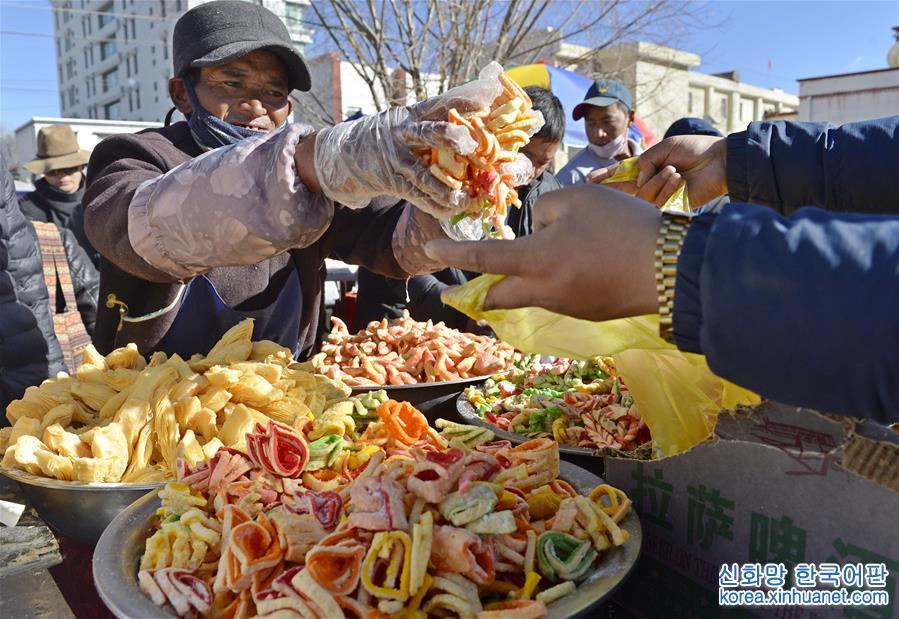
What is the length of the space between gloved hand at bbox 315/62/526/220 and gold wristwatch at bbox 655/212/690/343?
760 mm

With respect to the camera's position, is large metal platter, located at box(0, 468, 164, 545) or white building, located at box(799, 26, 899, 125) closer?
large metal platter, located at box(0, 468, 164, 545)

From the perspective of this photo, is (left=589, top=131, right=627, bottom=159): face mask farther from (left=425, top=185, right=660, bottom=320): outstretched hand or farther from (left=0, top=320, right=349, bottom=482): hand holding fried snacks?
(left=425, top=185, right=660, bottom=320): outstretched hand

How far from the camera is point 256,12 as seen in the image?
2365 mm

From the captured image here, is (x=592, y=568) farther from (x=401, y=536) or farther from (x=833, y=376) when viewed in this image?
(x=833, y=376)

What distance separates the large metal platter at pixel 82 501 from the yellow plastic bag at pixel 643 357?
0.88 meters

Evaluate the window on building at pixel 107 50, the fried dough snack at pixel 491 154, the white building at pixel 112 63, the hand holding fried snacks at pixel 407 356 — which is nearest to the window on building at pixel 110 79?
the white building at pixel 112 63

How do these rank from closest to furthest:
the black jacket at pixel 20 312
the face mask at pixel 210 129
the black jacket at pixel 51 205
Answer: the face mask at pixel 210 129 → the black jacket at pixel 20 312 → the black jacket at pixel 51 205

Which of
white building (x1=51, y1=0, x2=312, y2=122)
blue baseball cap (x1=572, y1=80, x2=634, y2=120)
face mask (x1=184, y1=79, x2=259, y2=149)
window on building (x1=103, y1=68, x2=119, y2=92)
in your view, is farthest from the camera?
window on building (x1=103, y1=68, x2=119, y2=92)

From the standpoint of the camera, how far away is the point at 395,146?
1579mm

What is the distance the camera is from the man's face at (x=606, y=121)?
515 cm

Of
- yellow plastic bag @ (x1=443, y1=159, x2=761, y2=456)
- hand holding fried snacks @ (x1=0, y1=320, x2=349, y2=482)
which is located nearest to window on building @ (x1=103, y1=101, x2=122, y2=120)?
hand holding fried snacks @ (x1=0, y1=320, x2=349, y2=482)

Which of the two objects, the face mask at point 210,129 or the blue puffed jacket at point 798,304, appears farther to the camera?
the face mask at point 210,129

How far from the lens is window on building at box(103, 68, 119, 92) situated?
51.1 m

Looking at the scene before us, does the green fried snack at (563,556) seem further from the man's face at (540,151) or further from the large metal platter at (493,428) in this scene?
the man's face at (540,151)
